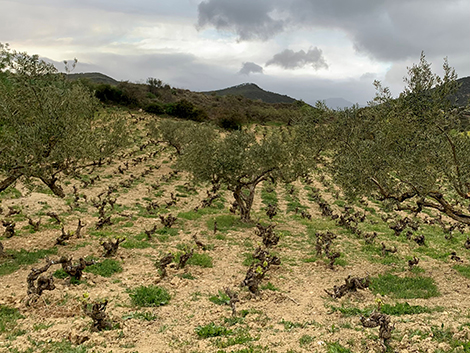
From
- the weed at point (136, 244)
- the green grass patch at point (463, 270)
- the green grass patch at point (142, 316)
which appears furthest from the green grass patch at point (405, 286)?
the weed at point (136, 244)

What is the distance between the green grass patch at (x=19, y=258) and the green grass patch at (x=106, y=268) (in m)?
2.84

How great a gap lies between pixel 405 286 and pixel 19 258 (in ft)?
58.2

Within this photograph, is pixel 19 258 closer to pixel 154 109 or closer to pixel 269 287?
pixel 269 287

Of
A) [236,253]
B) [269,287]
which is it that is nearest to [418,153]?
[269,287]

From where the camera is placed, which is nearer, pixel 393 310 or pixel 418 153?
pixel 393 310

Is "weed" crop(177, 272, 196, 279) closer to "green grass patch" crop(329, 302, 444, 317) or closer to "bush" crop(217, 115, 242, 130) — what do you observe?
"green grass patch" crop(329, 302, 444, 317)

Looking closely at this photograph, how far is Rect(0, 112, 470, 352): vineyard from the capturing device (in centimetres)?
885

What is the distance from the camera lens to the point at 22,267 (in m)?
13.9

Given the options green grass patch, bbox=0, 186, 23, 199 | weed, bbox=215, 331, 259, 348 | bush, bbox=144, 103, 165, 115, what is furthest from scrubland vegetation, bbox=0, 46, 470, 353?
bush, bbox=144, 103, 165, 115

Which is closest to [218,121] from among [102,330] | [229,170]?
[229,170]

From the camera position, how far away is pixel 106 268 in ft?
47.1

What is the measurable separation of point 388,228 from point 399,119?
13.1m

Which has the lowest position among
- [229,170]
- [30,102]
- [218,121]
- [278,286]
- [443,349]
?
[278,286]

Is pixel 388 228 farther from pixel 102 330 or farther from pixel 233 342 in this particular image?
pixel 102 330
